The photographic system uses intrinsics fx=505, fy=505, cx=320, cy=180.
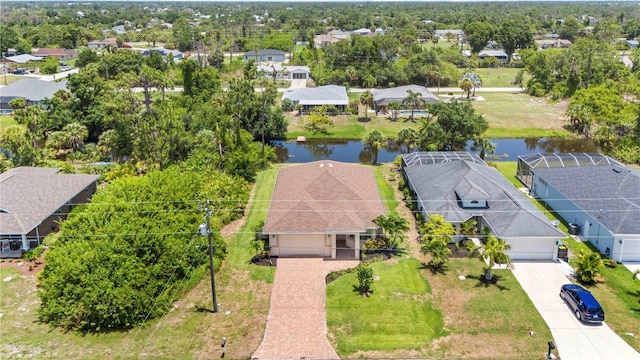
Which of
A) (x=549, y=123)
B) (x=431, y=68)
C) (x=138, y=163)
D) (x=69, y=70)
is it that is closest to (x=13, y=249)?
(x=138, y=163)

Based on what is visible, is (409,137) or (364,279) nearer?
(364,279)

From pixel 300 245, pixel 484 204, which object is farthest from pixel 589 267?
pixel 300 245

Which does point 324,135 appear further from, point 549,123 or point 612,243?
point 612,243

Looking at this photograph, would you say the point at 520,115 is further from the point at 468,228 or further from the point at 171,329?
the point at 171,329

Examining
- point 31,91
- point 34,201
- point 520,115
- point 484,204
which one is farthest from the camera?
point 31,91

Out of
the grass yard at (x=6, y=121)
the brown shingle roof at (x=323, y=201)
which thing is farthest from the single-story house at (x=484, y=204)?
the grass yard at (x=6, y=121)

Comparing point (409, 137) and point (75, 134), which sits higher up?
point (409, 137)
